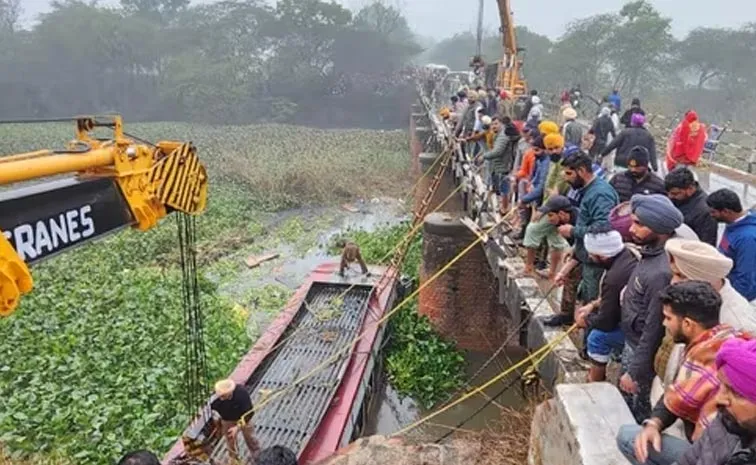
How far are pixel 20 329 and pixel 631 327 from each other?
10.9 m

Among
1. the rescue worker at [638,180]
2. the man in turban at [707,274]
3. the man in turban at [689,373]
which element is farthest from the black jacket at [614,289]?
the rescue worker at [638,180]

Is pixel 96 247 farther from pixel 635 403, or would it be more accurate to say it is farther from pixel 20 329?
pixel 635 403

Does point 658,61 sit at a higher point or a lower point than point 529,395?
higher

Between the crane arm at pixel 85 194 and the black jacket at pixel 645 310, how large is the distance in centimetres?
342

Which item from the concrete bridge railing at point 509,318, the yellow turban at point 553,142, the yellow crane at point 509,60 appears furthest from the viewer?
the yellow crane at point 509,60

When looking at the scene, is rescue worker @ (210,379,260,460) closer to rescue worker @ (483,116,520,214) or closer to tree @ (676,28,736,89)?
rescue worker @ (483,116,520,214)

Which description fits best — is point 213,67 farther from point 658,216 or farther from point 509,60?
point 658,216

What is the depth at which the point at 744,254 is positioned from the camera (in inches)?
175

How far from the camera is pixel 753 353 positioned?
2129 mm

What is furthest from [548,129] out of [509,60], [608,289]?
[509,60]

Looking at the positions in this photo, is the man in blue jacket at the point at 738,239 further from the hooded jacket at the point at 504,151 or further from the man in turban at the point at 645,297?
the hooded jacket at the point at 504,151

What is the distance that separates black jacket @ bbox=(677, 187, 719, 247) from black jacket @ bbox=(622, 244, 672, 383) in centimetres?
155

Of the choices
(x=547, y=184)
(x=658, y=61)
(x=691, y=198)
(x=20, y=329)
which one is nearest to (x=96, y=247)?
(x=20, y=329)

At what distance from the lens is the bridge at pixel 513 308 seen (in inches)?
137
